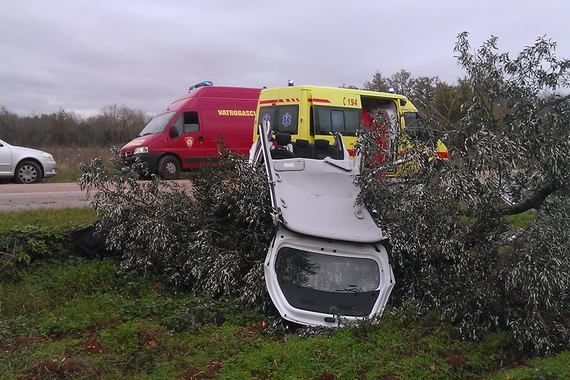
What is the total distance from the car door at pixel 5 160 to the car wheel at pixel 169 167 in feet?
12.3

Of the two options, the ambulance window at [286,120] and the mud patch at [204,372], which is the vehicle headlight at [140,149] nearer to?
the ambulance window at [286,120]

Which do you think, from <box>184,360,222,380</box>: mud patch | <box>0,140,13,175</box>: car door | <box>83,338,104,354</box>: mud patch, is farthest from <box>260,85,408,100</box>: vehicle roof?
<box>184,360,222,380</box>: mud patch

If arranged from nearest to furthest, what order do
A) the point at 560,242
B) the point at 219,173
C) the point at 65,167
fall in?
the point at 560,242
the point at 219,173
the point at 65,167

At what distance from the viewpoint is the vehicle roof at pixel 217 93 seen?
1577 centimetres

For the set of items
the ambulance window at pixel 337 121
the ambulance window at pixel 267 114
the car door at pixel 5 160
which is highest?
the ambulance window at pixel 267 114

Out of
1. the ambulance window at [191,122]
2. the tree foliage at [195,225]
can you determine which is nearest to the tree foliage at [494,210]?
the tree foliage at [195,225]

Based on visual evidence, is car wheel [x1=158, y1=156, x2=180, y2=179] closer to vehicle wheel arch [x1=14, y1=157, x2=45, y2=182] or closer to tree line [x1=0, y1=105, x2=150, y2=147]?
vehicle wheel arch [x1=14, y1=157, x2=45, y2=182]

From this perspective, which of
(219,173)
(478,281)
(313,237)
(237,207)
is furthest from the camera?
(219,173)

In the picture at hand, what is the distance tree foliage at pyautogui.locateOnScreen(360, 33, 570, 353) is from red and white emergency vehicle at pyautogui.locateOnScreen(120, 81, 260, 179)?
31.8ft

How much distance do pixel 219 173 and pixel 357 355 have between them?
3.22 meters

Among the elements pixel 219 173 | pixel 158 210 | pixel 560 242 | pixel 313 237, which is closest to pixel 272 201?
pixel 313 237

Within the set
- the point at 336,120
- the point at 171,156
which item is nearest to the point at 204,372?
the point at 336,120

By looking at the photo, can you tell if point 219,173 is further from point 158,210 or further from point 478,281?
point 478,281

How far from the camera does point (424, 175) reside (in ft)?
19.4
